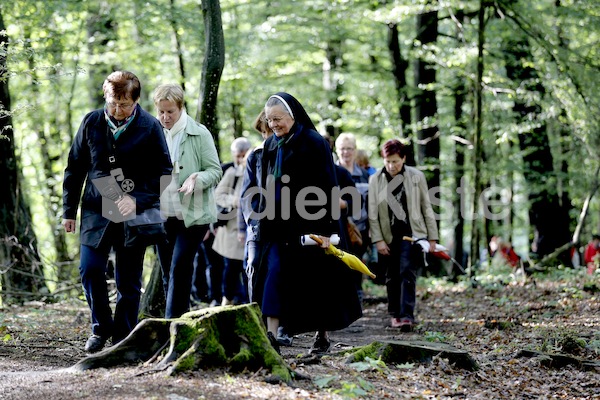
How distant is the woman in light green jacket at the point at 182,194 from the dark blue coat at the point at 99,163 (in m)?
0.52

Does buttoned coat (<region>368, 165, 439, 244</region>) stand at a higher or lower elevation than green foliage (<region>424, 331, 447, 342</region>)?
higher

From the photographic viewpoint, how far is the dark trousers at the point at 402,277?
948 centimetres

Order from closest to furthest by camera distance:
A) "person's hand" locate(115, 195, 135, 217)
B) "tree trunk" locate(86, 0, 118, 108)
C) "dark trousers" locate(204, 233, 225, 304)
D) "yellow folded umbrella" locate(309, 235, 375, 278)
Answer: "person's hand" locate(115, 195, 135, 217), "yellow folded umbrella" locate(309, 235, 375, 278), "dark trousers" locate(204, 233, 225, 304), "tree trunk" locate(86, 0, 118, 108)

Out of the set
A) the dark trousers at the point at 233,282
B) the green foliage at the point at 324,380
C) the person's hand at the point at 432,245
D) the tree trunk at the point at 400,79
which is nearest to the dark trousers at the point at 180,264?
the green foliage at the point at 324,380

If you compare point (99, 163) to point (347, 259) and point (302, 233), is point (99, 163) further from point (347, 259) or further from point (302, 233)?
point (347, 259)

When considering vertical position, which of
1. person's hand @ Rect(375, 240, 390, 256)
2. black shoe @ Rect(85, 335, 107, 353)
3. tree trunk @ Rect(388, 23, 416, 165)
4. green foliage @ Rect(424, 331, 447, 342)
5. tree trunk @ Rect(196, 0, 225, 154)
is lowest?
green foliage @ Rect(424, 331, 447, 342)

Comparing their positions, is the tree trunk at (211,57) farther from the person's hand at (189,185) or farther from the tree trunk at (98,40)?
the tree trunk at (98,40)

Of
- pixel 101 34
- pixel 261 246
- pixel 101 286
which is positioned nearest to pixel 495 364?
pixel 261 246

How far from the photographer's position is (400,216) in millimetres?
9695

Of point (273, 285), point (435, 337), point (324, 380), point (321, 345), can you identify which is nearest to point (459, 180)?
point (435, 337)

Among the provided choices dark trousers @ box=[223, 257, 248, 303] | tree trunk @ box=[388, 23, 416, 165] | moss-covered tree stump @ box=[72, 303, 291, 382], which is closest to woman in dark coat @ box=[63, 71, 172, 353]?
moss-covered tree stump @ box=[72, 303, 291, 382]

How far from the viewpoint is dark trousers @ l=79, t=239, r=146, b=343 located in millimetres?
6246

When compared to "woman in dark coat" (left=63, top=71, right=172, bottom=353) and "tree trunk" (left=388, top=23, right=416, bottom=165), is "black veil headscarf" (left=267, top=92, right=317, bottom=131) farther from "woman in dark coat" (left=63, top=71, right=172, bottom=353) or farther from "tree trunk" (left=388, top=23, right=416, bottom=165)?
"tree trunk" (left=388, top=23, right=416, bottom=165)

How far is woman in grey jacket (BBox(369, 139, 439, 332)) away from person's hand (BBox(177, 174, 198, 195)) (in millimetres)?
3417
